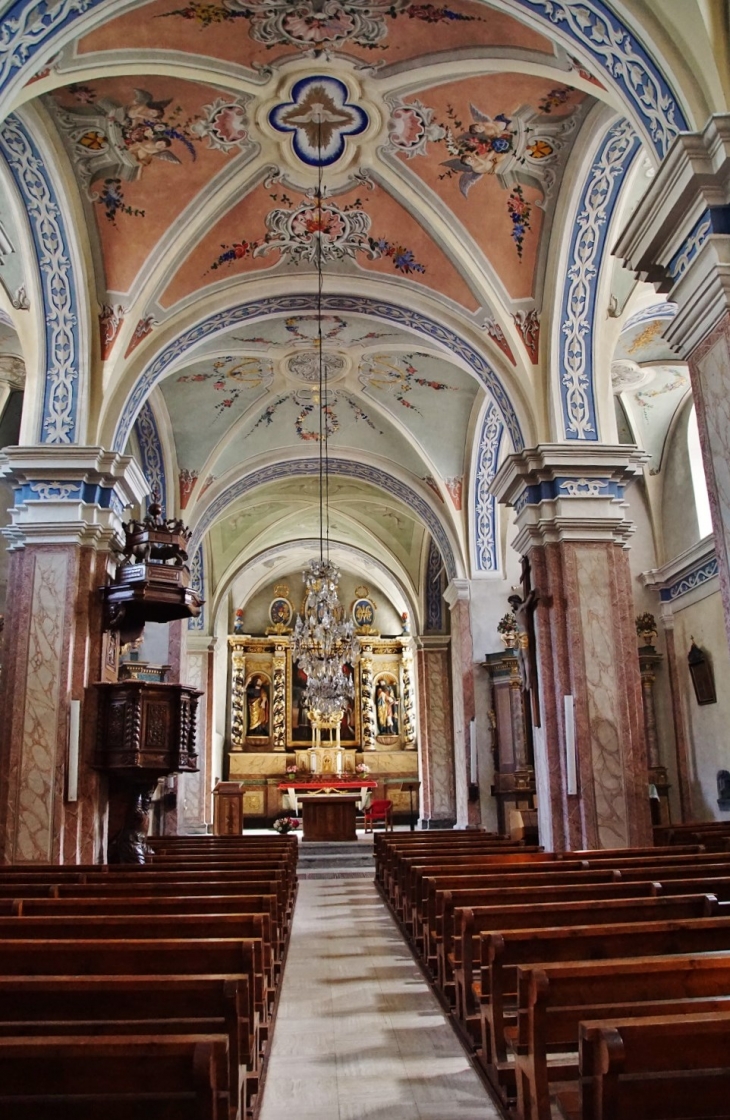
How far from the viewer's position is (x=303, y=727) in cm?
2542

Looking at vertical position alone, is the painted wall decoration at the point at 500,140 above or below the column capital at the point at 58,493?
above

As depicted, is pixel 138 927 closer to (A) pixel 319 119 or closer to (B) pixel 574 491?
(B) pixel 574 491

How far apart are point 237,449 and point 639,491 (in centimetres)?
668

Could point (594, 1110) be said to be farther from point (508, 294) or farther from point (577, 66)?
point (508, 294)

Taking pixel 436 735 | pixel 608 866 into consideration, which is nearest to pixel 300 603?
pixel 436 735

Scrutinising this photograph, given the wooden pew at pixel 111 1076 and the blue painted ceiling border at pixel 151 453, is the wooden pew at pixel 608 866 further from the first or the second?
the blue painted ceiling border at pixel 151 453

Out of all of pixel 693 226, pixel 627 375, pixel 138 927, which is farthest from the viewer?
pixel 627 375

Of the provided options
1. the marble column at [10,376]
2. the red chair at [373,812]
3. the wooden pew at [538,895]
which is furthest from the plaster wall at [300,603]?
the wooden pew at [538,895]

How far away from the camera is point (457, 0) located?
707cm

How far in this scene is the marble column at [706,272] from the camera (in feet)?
15.9

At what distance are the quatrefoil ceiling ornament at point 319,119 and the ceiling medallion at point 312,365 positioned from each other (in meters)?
4.28

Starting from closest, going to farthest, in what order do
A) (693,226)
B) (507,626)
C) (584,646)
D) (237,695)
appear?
(693,226) < (584,646) < (507,626) < (237,695)

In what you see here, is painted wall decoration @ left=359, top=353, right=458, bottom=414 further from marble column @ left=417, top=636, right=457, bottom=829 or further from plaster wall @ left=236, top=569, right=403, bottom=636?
plaster wall @ left=236, top=569, right=403, bottom=636

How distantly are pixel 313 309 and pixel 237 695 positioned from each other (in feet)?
51.1
